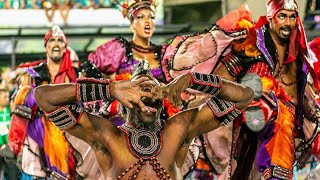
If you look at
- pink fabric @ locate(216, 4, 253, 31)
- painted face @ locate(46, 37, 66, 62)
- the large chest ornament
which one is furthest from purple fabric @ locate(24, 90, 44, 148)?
the large chest ornament

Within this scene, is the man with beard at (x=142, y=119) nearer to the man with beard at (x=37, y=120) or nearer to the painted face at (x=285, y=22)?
the painted face at (x=285, y=22)

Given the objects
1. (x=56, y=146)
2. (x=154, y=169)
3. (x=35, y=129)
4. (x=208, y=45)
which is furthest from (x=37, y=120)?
(x=154, y=169)

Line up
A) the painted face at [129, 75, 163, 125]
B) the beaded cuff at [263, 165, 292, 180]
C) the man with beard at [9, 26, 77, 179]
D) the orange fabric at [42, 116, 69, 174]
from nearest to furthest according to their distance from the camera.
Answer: the painted face at [129, 75, 163, 125]
the beaded cuff at [263, 165, 292, 180]
the orange fabric at [42, 116, 69, 174]
the man with beard at [9, 26, 77, 179]

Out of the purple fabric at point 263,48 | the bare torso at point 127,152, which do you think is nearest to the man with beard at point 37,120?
the purple fabric at point 263,48

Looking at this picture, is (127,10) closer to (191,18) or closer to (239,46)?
(239,46)

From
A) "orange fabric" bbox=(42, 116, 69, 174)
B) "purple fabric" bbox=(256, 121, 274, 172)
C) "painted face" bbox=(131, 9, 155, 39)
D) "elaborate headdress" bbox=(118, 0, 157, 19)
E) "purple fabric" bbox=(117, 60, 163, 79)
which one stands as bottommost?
"orange fabric" bbox=(42, 116, 69, 174)

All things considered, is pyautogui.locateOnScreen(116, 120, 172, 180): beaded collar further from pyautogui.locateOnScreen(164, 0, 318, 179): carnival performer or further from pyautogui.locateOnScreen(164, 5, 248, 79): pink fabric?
pyautogui.locateOnScreen(164, 5, 248, 79): pink fabric

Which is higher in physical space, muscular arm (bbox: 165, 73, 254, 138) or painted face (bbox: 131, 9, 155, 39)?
painted face (bbox: 131, 9, 155, 39)

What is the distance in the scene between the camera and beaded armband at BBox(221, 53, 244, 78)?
831cm

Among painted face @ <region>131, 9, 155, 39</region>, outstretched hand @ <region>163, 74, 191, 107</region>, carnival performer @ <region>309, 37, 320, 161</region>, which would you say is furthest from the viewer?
painted face @ <region>131, 9, 155, 39</region>

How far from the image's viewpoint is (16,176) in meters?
10.8

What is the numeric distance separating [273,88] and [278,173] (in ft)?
2.00

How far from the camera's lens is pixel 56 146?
9.30 meters

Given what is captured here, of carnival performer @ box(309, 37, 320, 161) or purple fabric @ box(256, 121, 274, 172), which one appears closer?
purple fabric @ box(256, 121, 274, 172)
